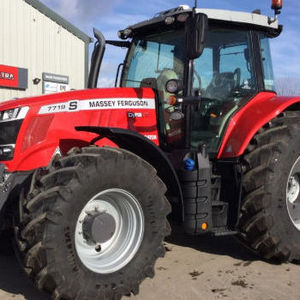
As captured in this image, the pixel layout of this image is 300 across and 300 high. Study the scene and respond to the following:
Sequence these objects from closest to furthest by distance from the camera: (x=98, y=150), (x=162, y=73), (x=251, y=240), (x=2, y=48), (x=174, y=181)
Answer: (x=98, y=150) → (x=174, y=181) → (x=251, y=240) → (x=162, y=73) → (x=2, y=48)

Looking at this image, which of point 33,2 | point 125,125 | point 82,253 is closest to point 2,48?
point 33,2

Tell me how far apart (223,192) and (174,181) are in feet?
2.06

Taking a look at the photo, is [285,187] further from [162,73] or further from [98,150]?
[98,150]

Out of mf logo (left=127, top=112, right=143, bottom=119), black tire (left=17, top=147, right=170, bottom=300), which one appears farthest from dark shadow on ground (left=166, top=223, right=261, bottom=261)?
mf logo (left=127, top=112, right=143, bottom=119)

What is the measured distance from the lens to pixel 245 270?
4105mm

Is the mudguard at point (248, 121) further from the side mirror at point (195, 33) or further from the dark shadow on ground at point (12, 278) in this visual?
the dark shadow on ground at point (12, 278)

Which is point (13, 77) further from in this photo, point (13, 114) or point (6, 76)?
point (13, 114)

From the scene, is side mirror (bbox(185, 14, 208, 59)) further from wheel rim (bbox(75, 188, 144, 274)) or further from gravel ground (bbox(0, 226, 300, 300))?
gravel ground (bbox(0, 226, 300, 300))

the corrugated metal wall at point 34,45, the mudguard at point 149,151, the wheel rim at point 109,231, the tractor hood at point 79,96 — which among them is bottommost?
the wheel rim at point 109,231

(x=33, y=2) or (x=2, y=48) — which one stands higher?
(x=33, y=2)

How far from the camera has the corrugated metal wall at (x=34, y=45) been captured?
42.5ft

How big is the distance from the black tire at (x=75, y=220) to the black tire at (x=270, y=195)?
1.02 meters

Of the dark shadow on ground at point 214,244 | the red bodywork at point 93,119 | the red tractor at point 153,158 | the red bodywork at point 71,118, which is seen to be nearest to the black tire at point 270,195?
the red tractor at point 153,158

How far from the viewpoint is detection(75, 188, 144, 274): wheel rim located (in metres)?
3.35
